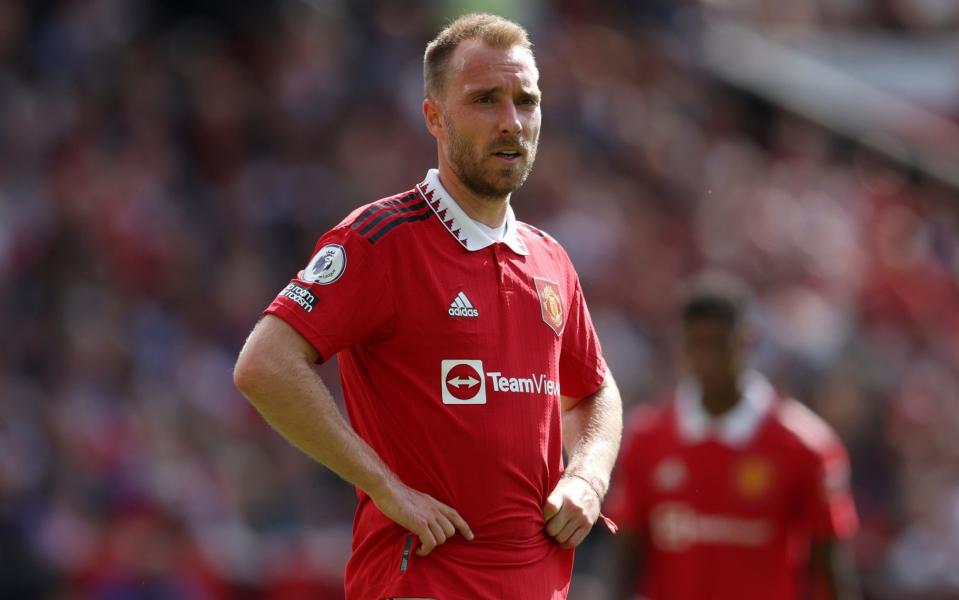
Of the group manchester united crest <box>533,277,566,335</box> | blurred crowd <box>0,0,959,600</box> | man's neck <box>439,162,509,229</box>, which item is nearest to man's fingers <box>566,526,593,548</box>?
manchester united crest <box>533,277,566,335</box>

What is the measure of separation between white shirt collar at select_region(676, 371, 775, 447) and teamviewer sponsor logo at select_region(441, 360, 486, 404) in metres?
3.41

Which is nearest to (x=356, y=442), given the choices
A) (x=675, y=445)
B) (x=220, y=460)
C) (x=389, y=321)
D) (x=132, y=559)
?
(x=389, y=321)

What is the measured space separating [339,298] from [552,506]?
0.88 meters

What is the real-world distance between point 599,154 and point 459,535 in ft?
38.6

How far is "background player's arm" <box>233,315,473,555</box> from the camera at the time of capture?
420cm

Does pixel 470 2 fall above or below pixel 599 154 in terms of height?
above

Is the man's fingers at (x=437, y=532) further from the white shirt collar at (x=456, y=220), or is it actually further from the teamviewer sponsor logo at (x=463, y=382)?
the white shirt collar at (x=456, y=220)

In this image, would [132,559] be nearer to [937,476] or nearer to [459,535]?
[459,535]

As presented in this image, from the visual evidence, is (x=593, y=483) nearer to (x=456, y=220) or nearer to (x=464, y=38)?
(x=456, y=220)

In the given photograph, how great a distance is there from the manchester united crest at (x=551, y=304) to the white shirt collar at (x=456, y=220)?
0.13 meters

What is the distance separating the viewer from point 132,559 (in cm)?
1002

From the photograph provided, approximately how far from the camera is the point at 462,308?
448 centimetres

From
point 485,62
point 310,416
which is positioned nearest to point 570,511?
point 310,416

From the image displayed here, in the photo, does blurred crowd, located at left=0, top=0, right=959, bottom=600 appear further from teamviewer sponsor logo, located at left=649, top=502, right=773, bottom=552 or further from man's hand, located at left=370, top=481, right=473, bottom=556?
man's hand, located at left=370, top=481, right=473, bottom=556
